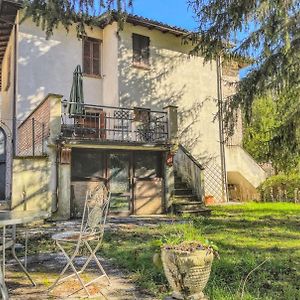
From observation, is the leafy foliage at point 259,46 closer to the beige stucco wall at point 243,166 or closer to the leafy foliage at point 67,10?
the leafy foliage at point 67,10

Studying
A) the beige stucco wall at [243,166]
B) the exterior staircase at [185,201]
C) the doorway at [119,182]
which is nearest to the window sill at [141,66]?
the doorway at [119,182]

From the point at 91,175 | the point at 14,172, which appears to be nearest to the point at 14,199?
the point at 14,172

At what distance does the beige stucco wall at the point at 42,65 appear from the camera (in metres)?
13.7

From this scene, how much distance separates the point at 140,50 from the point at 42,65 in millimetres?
4125

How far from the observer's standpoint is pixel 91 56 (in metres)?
15.5

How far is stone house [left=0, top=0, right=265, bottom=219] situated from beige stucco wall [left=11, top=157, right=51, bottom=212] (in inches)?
1.0

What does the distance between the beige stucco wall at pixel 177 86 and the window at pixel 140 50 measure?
0.20 metres

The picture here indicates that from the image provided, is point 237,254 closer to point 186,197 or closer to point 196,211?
point 196,211

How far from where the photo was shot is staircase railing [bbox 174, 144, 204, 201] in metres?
13.1

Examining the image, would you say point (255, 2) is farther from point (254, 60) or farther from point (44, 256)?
point (44, 256)

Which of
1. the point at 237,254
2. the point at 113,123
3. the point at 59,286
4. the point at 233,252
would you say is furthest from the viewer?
the point at 113,123

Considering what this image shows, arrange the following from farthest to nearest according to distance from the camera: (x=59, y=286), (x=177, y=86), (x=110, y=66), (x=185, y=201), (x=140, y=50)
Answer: (x=177, y=86)
(x=140, y=50)
(x=110, y=66)
(x=185, y=201)
(x=59, y=286)

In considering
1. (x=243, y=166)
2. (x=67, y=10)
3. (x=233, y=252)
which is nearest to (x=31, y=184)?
(x=67, y=10)

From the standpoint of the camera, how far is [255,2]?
776cm
